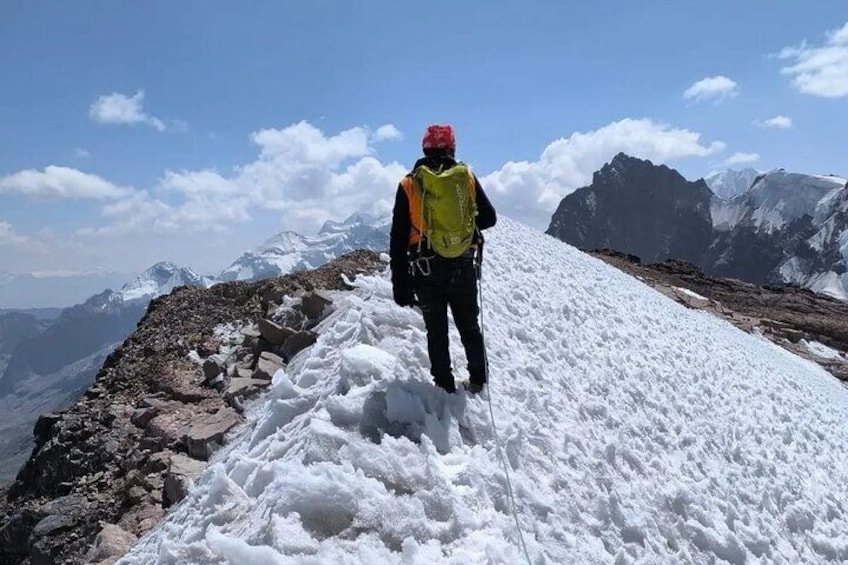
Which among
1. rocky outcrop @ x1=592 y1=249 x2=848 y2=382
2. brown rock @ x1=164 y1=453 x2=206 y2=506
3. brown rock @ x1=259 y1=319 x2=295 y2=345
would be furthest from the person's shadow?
rocky outcrop @ x1=592 y1=249 x2=848 y2=382

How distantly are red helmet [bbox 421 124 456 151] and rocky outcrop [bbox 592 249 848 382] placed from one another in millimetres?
35275

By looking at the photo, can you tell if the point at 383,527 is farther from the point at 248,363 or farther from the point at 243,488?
the point at 248,363

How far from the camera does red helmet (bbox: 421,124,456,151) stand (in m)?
8.06

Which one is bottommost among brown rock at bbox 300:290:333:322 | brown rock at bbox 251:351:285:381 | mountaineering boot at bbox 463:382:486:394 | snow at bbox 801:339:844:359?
snow at bbox 801:339:844:359

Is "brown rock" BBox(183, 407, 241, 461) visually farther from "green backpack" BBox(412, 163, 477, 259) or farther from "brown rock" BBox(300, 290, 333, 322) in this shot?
"green backpack" BBox(412, 163, 477, 259)

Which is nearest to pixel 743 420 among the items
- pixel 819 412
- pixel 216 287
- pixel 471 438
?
pixel 819 412

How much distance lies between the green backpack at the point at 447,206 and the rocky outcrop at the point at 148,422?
490 centimetres

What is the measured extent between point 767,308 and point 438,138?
183 feet

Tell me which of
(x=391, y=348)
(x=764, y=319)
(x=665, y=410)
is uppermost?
(x=391, y=348)

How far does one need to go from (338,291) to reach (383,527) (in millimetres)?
8784

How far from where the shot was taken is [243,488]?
6848 mm

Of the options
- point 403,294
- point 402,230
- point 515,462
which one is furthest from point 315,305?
point 515,462

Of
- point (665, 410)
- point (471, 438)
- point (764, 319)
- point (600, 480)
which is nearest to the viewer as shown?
point (471, 438)

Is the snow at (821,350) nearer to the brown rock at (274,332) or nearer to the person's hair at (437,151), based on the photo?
the brown rock at (274,332)
